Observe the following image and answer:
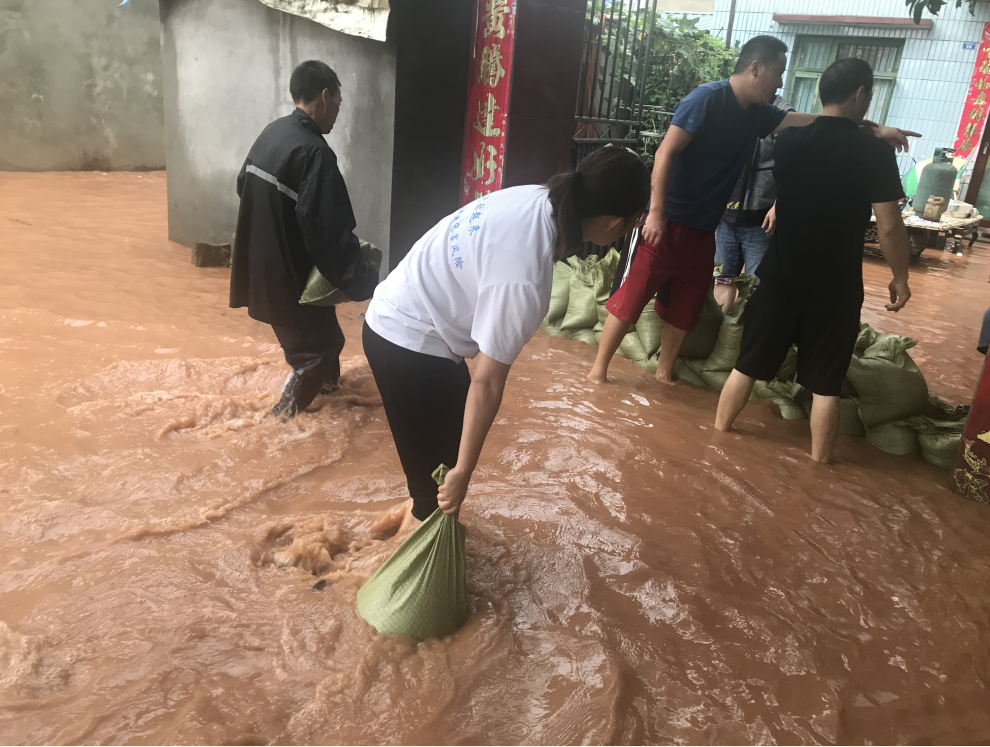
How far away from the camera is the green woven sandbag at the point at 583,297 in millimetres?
4867

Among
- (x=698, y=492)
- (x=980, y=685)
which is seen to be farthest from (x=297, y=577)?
(x=980, y=685)

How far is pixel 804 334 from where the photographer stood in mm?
3361

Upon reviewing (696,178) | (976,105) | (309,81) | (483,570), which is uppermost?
(976,105)

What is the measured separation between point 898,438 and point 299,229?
320 centimetres

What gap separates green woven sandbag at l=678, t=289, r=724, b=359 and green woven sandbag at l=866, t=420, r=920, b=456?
105 cm

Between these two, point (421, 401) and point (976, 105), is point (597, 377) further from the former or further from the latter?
point (976, 105)

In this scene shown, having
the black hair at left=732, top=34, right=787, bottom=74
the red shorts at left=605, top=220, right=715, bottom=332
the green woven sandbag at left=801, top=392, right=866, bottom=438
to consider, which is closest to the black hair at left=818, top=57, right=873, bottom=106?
the black hair at left=732, top=34, right=787, bottom=74

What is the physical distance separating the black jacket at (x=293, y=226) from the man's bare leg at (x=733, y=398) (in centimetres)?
187

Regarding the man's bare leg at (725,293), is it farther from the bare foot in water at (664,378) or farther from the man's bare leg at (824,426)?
the man's bare leg at (824,426)

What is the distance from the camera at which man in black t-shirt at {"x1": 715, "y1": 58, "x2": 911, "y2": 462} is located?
3.10 metres

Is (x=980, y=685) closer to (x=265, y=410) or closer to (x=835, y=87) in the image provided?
(x=835, y=87)

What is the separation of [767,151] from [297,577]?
4.09 metres

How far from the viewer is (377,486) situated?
3016 mm

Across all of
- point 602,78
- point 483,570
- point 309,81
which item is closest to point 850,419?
point 483,570
